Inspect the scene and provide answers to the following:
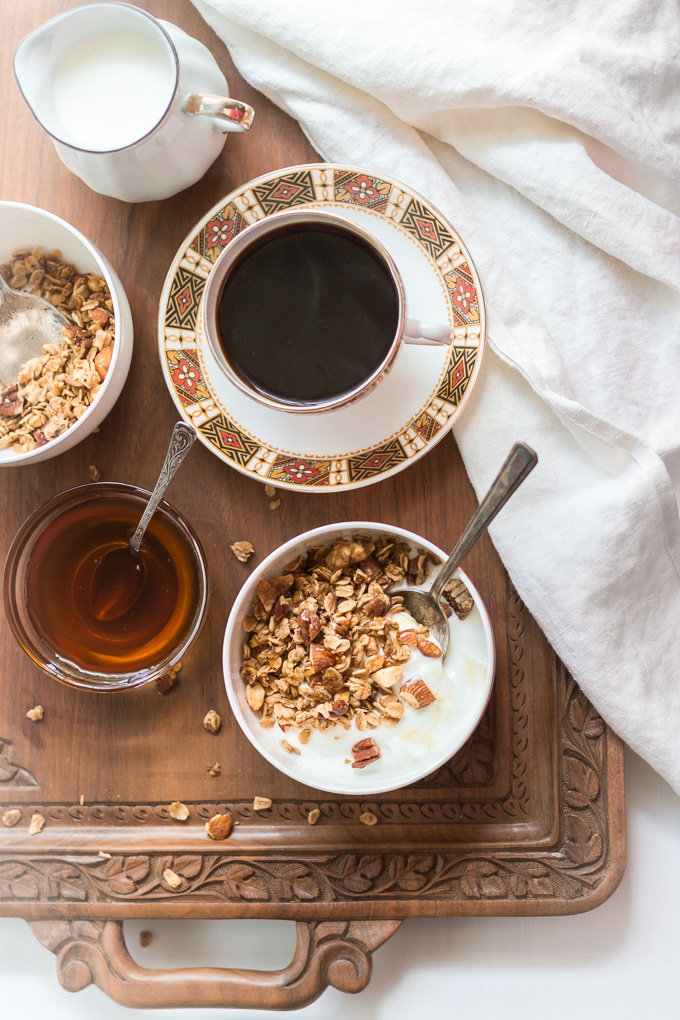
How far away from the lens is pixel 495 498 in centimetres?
89

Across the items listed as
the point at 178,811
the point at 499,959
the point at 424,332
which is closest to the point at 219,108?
the point at 424,332

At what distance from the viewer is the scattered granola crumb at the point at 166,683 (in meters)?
1.12

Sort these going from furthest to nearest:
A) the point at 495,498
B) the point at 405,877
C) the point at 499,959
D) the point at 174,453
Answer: the point at 499,959
the point at 405,877
the point at 174,453
the point at 495,498

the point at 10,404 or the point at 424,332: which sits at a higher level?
the point at 424,332

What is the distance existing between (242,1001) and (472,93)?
4.20 ft

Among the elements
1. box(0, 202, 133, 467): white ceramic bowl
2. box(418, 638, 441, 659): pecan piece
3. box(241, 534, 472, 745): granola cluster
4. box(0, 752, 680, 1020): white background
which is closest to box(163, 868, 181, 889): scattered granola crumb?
box(0, 752, 680, 1020): white background

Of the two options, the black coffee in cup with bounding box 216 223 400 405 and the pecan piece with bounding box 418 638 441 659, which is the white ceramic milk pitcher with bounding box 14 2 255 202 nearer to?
the black coffee in cup with bounding box 216 223 400 405

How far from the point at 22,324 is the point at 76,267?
0.11 m

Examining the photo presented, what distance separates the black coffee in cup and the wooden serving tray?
0.18 meters

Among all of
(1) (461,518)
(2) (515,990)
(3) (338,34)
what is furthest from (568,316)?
(2) (515,990)

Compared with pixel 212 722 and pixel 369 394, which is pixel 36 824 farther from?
pixel 369 394

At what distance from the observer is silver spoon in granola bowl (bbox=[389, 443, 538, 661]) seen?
0.84 meters

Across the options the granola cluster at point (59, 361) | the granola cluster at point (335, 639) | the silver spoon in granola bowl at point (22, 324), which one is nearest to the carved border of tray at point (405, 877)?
the granola cluster at point (335, 639)

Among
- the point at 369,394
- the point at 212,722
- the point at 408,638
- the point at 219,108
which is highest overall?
the point at 219,108
